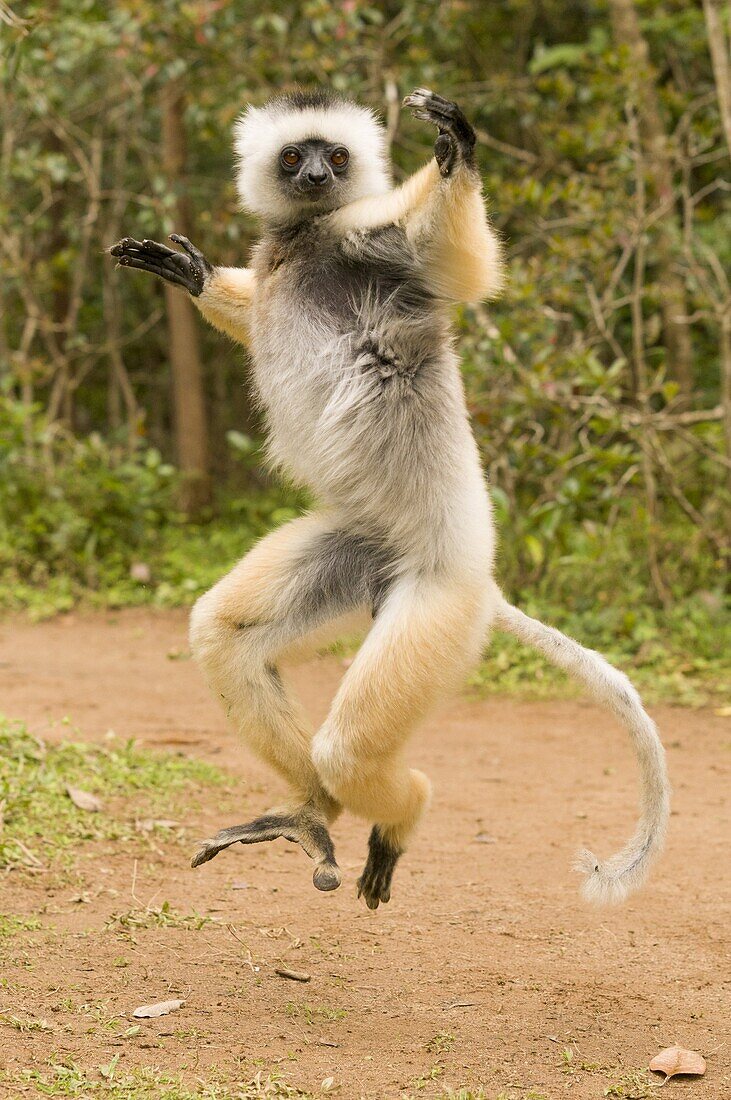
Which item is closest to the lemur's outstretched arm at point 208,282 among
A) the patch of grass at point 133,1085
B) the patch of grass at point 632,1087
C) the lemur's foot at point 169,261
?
the lemur's foot at point 169,261

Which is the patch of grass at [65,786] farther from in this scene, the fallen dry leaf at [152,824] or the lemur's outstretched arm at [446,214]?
the lemur's outstretched arm at [446,214]

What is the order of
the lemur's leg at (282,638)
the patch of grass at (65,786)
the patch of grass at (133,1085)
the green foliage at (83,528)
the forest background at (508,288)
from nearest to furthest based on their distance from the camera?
the patch of grass at (133,1085) < the lemur's leg at (282,638) < the patch of grass at (65,786) < the forest background at (508,288) < the green foliage at (83,528)

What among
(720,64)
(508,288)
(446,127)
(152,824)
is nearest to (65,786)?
(152,824)

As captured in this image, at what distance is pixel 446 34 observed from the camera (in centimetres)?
1047

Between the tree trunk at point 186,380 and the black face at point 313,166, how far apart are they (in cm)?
708

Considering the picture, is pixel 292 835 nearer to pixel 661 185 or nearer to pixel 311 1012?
pixel 311 1012

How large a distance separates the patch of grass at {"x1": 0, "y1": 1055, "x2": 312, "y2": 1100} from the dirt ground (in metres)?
0.06

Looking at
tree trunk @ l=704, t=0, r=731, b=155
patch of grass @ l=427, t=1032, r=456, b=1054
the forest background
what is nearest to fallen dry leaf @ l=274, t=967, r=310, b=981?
patch of grass @ l=427, t=1032, r=456, b=1054

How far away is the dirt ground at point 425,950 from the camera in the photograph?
140 inches

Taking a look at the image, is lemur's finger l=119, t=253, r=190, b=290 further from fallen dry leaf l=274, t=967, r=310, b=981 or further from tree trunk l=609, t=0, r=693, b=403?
tree trunk l=609, t=0, r=693, b=403

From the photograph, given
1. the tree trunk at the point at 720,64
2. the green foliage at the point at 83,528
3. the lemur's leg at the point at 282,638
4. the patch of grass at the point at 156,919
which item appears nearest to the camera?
the lemur's leg at the point at 282,638

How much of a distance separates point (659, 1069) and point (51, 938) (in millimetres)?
2025

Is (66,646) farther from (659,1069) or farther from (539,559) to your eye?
(659,1069)

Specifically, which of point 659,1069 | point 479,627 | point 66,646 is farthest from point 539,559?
point 659,1069
